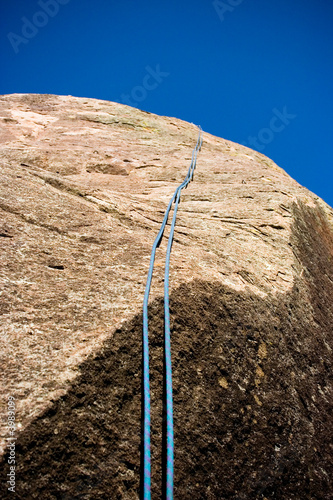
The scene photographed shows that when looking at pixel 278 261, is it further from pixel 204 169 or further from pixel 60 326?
pixel 204 169

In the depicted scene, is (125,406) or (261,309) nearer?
(125,406)

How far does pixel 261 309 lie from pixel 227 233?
5.03 ft

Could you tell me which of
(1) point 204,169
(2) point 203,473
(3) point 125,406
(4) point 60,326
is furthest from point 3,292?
(1) point 204,169

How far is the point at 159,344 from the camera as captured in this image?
2.61 metres

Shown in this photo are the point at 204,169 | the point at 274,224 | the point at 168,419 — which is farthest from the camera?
the point at 204,169

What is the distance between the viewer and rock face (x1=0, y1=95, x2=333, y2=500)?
1.99 m

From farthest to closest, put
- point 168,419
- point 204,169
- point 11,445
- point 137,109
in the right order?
1. point 137,109
2. point 204,169
3. point 168,419
4. point 11,445

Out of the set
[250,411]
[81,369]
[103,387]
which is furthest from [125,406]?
[250,411]

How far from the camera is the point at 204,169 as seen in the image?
7.34 m

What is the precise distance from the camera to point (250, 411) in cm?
259

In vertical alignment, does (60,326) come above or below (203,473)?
above

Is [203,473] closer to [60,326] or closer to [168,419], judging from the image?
[168,419]

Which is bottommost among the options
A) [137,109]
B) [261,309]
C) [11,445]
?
[11,445]

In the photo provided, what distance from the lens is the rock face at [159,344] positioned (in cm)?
199
